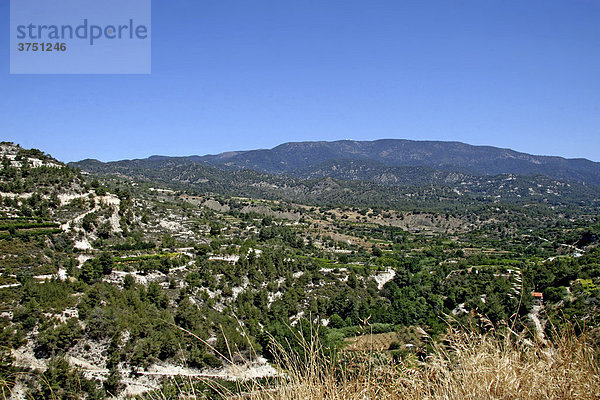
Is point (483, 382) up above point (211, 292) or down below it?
above

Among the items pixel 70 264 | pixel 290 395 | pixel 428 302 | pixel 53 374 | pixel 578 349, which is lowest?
pixel 428 302

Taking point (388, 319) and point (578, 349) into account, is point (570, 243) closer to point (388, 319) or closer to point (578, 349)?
point (388, 319)

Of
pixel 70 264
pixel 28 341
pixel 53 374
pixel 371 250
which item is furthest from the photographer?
pixel 371 250

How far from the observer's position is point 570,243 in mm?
62469

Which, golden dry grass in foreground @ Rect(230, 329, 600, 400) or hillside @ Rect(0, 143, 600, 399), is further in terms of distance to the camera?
hillside @ Rect(0, 143, 600, 399)

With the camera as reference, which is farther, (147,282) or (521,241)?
(521,241)

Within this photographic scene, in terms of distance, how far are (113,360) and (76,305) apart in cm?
467

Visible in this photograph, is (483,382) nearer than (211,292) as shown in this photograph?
Yes

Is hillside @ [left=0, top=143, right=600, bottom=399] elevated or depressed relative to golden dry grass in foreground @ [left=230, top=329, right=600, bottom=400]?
depressed

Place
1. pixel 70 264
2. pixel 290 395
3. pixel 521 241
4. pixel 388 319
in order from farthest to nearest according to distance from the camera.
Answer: pixel 521 241
pixel 388 319
pixel 70 264
pixel 290 395

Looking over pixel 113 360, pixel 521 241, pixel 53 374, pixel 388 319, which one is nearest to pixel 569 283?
pixel 388 319

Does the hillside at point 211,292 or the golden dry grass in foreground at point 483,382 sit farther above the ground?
the golden dry grass in foreground at point 483,382

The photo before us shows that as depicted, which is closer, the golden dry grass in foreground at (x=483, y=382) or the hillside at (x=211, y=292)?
the golden dry grass in foreground at (x=483, y=382)

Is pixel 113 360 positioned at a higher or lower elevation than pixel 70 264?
lower
